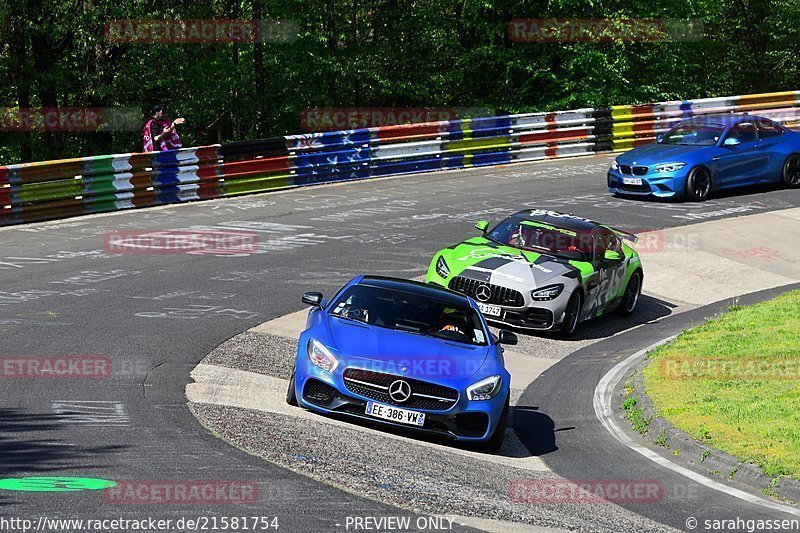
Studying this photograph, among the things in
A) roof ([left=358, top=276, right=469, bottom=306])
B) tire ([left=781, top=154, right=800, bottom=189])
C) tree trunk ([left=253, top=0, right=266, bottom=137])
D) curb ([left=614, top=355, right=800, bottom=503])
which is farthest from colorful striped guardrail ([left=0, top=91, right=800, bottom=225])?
curb ([left=614, top=355, right=800, bottom=503])

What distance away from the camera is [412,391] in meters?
10.6

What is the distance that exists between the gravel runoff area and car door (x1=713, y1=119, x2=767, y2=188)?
51.1ft

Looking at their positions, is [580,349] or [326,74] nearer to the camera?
[580,349]

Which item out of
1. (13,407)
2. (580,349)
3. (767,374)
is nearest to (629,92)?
(580,349)

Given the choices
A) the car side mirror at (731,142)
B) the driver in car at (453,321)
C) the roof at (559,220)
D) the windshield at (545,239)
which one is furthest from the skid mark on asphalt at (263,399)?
the car side mirror at (731,142)

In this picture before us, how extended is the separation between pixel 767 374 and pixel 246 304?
706cm

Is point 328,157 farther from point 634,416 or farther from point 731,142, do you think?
point 634,416

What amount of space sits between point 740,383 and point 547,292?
11.1ft

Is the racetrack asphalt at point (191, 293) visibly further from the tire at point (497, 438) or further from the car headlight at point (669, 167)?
the tire at point (497, 438)

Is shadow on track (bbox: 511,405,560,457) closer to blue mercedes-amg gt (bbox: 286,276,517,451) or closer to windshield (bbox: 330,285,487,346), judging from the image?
blue mercedes-amg gt (bbox: 286,276,517,451)

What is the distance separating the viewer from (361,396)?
10672mm

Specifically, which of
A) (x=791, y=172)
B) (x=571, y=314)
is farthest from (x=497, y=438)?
(x=791, y=172)

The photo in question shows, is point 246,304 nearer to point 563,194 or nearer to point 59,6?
point 563,194

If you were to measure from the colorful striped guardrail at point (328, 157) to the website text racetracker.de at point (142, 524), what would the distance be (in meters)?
14.1
